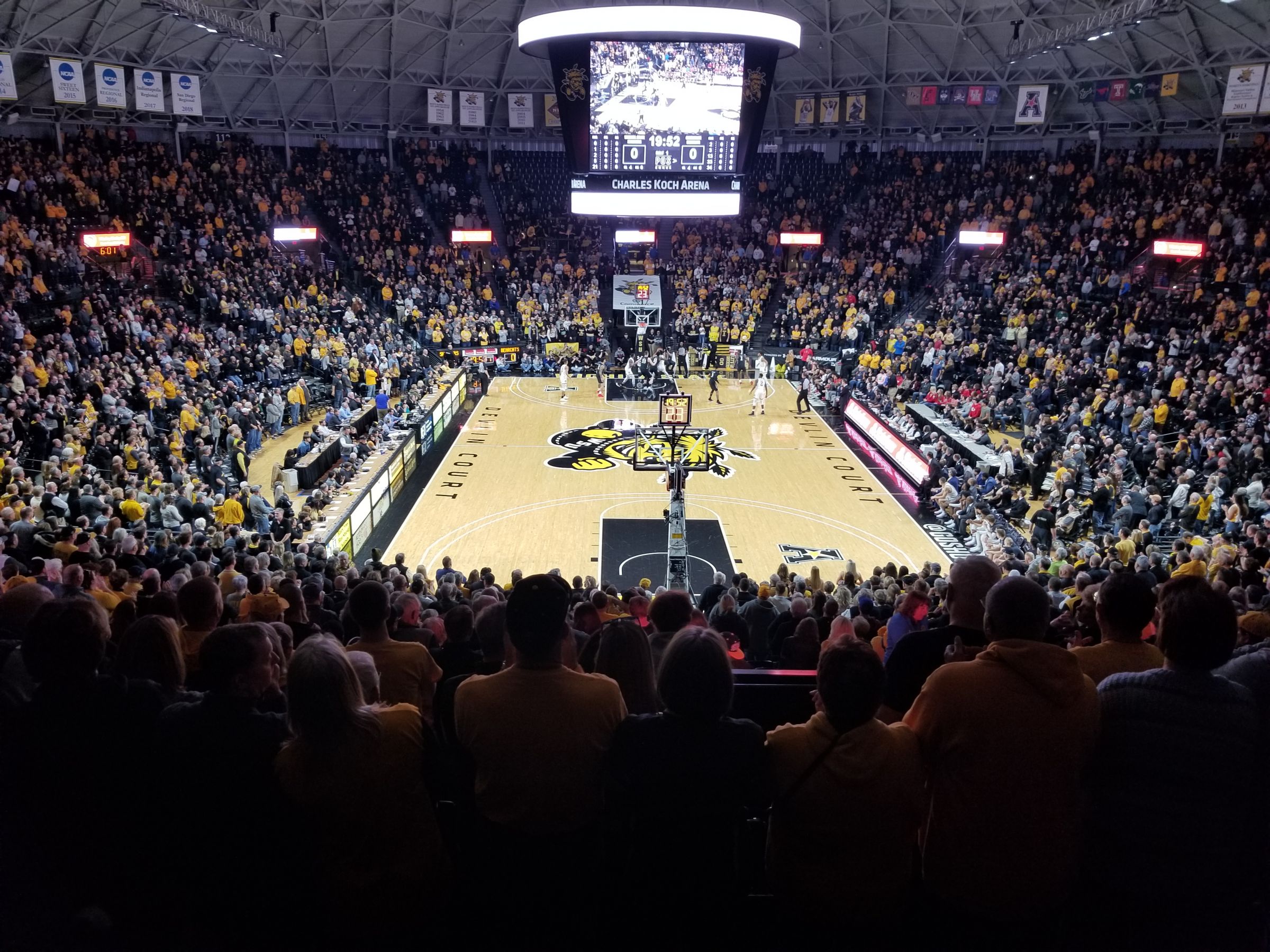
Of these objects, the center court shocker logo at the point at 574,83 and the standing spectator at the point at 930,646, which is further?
the center court shocker logo at the point at 574,83

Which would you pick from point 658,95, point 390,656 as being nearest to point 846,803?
point 390,656

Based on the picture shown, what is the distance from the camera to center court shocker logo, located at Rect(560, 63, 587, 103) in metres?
26.5

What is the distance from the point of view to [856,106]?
3962cm

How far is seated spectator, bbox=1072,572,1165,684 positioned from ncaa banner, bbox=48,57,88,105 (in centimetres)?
3097

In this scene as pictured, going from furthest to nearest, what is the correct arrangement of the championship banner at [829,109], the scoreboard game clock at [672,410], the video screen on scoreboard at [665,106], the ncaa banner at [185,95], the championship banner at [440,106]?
1. the championship banner at [829,109]
2. the championship banner at [440,106]
3. the ncaa banner at [185,95]
4. the video screen on scoreboard at [665,106]
5. the scoreboard game clock at [672,410]

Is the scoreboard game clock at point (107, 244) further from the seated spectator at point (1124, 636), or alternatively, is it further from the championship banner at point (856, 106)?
the seated spectator at point (1124, 636)

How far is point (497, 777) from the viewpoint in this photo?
130 inches

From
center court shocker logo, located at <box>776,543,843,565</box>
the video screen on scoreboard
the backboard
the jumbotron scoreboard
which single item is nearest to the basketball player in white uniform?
the backboard

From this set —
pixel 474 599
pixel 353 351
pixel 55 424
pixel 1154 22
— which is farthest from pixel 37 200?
pixel 1154 22

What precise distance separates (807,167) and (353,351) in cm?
2457

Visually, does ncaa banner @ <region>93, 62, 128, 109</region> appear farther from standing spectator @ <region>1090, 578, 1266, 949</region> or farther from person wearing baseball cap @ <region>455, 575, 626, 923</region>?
standing spectator @ <region>1090, 578, 1266, 949</region>

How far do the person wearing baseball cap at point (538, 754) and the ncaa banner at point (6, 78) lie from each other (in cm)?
2943

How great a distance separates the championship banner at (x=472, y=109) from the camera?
39.8 metres

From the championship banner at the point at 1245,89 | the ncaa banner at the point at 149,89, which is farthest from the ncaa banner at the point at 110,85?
the championship banner at the point at 1245,89
